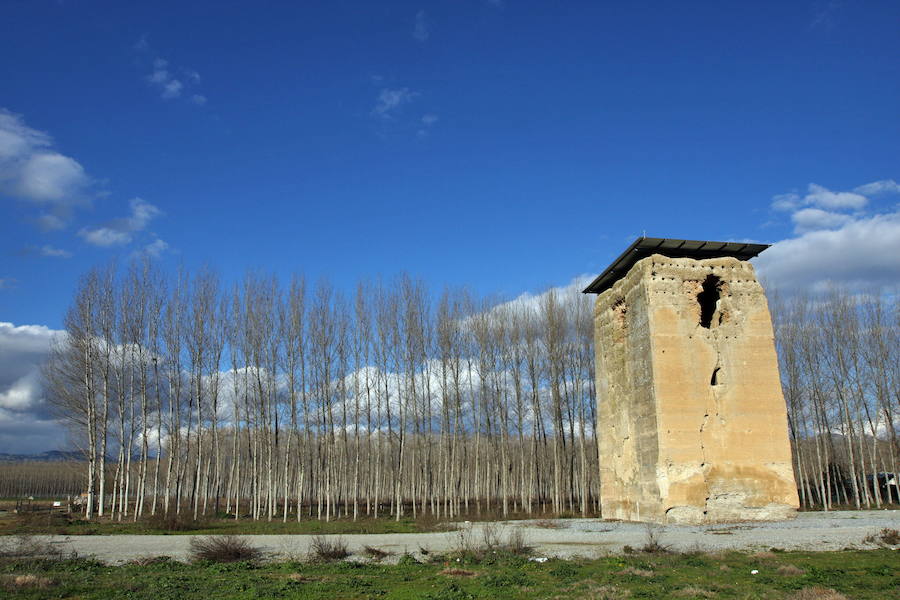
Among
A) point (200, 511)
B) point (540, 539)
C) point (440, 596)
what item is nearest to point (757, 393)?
point (540, 539)

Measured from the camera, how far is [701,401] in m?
19.3

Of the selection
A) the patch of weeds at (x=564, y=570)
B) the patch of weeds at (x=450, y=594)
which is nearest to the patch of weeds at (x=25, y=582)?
the patch of weeds at (x=450, y=594)

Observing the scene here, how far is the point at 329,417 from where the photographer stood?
98.9 feet

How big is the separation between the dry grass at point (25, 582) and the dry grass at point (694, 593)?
893cm

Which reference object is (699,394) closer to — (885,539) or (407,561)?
(885,539)

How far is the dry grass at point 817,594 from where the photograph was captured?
7.31 m

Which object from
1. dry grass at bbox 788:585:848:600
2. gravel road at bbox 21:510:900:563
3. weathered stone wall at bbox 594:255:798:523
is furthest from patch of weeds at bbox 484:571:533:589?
weathered stone wall at bbox 594:255:798:523

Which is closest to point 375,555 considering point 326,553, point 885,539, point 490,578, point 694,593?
point 326,553

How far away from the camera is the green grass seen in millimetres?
8172

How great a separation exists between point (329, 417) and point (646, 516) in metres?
16.4

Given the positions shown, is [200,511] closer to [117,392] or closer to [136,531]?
[117,392]

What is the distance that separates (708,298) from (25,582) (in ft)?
70.2

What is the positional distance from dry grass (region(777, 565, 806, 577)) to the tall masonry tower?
29.4ft

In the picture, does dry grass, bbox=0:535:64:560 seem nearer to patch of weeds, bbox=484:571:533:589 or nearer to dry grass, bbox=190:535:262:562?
dry grass, bbox=190:535:262:562
